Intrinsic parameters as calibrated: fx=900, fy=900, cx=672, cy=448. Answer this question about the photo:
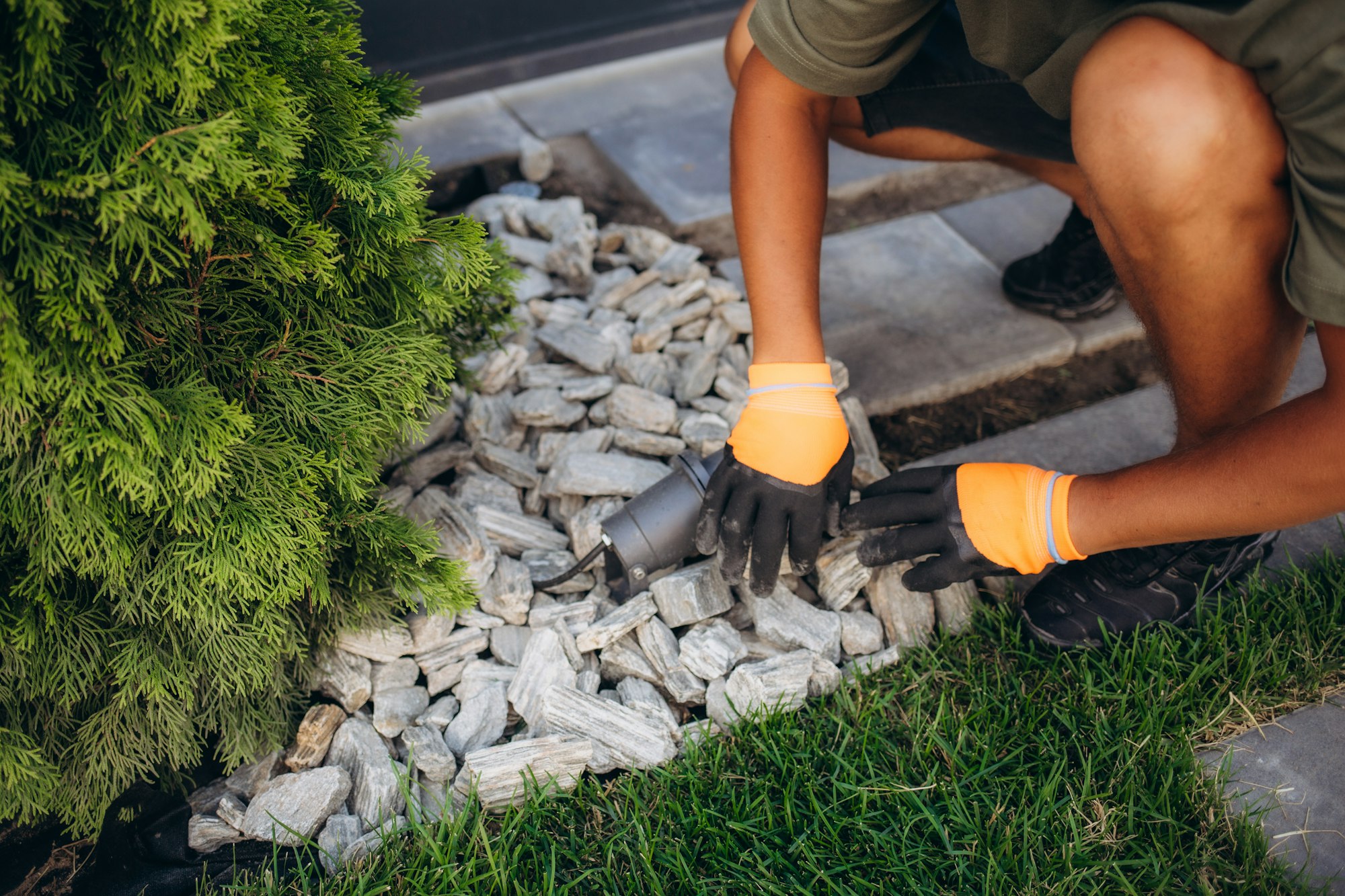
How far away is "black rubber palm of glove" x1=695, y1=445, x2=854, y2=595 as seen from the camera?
5.98 ft

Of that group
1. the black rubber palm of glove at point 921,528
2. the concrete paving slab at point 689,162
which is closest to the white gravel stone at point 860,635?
the black rubber palm of glove at point 921,528

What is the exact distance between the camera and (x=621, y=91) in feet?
12.5

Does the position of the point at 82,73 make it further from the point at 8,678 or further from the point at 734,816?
the point at 734,816

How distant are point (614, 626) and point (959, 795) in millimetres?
733

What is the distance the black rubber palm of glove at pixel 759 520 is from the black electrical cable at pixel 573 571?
220 mm

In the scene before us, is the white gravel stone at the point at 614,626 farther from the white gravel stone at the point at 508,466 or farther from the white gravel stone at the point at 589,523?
the white gravel stone at the point at 508,466

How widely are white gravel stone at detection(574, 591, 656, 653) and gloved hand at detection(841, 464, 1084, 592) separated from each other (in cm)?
47

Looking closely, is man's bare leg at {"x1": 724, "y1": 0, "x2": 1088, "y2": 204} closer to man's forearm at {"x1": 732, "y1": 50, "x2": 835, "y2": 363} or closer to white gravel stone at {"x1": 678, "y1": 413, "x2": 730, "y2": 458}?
man's forearm at {"x1": 732, "y1": 50, "x2": 835, "y2": 363}

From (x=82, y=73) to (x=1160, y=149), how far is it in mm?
1597

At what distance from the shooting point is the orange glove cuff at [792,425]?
1.83m

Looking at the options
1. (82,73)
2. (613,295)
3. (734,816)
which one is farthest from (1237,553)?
(82,73)

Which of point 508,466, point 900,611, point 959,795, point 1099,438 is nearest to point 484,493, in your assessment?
point 508,466

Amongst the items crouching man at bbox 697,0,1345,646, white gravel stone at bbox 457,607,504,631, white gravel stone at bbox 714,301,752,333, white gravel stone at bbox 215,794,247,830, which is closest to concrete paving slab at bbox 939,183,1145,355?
crouching man at bbox 697,0,1345,646

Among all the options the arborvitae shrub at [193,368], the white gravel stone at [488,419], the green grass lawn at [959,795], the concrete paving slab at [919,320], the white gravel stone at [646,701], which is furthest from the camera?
Result: the concrete paving slab at [919,320]
